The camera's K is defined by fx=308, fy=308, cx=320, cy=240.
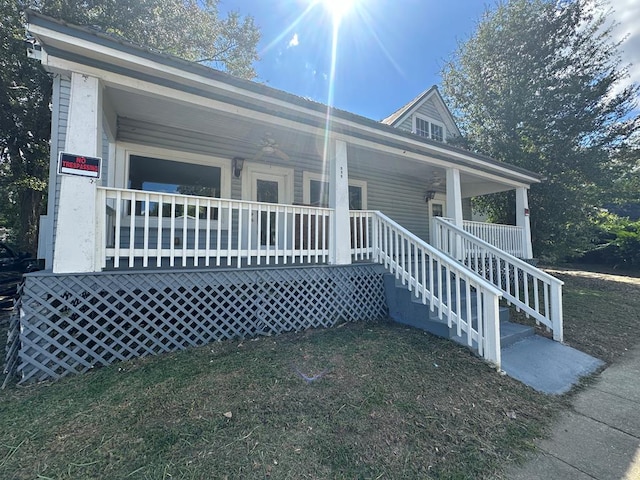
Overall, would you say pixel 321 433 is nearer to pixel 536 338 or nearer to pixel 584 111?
pixel 536 338

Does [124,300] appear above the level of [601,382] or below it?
above

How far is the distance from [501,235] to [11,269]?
512 inches

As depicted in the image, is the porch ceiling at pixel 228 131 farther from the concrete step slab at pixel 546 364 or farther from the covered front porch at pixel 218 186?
the concrete step slab at pixel 546 364

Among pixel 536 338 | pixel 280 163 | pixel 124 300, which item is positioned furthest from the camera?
pixel 280 163

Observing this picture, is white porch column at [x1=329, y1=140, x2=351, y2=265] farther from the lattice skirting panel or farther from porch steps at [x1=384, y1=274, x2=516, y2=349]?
porch steps at [x1=384, y1=274, x2=516, y2=349]

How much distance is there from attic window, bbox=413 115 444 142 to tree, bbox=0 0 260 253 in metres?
9.21

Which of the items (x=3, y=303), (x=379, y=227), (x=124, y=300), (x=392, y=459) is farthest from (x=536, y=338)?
→ (x=3, y=303)

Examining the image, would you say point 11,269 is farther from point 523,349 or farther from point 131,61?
point 523,349

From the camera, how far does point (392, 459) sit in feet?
6.85

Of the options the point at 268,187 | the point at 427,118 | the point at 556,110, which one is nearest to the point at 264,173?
the point at 268,187

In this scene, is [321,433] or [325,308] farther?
[325,308]

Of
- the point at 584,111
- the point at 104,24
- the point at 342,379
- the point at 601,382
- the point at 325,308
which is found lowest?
the point at 601,382

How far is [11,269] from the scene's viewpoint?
815cm

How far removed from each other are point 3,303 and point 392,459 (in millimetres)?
8402
